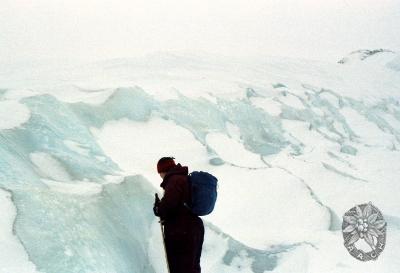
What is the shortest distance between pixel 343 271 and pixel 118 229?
2302 millimetres

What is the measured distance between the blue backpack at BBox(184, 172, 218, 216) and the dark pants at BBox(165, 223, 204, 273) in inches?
5.0

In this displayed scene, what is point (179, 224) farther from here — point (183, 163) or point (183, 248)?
point (183, 163)

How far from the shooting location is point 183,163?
5785mm

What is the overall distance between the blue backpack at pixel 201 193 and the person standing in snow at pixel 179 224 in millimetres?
38

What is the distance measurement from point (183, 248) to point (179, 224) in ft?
0.49

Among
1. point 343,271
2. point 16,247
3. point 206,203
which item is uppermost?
point 206,203

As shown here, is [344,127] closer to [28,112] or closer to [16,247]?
[28,112]

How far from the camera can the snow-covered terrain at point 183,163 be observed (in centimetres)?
298

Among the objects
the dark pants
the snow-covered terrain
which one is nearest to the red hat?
the dark pants

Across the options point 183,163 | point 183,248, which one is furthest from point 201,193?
point 183,163

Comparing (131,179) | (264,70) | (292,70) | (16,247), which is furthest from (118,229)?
(292,70)

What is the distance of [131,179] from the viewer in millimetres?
3941

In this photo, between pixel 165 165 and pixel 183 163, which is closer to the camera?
pixel 165 165

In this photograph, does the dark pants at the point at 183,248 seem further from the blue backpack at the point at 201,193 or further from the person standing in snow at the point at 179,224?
the blue backpack at the point at 201,193
